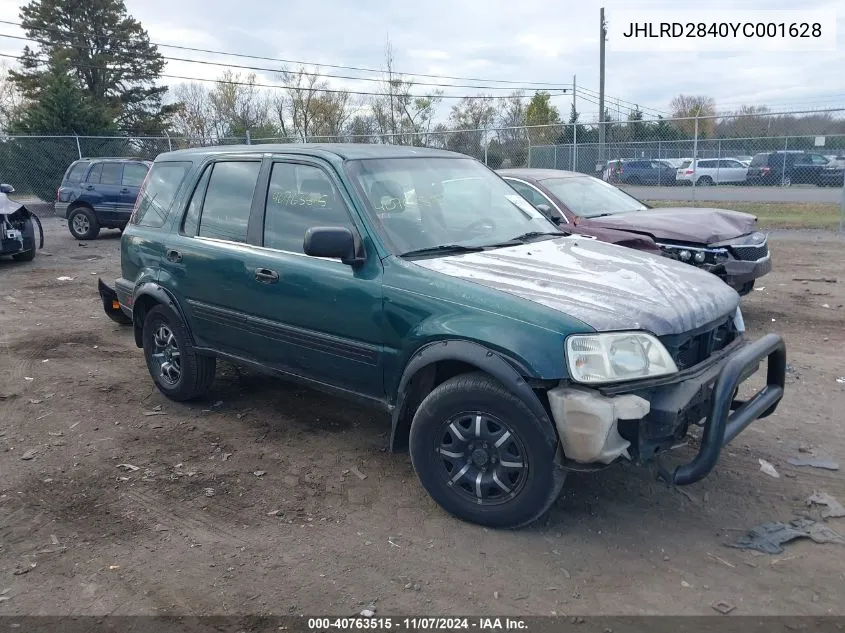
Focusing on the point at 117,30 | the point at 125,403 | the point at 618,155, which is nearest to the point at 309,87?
the point at 117,30

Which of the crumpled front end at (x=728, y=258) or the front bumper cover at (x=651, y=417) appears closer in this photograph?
the front bumper cover at (x=651, y=417)

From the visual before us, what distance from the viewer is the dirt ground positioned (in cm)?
306

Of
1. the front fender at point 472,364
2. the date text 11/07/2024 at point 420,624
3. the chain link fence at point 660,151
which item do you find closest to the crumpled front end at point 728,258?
the front fender at point 472,364

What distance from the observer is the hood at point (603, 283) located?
3.29 m

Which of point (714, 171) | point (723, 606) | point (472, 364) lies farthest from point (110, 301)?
point (714, 171)

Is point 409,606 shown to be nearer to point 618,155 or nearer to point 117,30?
point 618,155

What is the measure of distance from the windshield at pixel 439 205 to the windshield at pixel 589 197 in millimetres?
3119

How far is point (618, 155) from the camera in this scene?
19562 mm

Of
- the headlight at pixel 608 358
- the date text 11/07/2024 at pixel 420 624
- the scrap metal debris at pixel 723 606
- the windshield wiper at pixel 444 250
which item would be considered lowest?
the date text 11/07/2024 at pixel 420 624

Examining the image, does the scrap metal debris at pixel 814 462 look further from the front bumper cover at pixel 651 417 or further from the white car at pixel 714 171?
the white car at pixel 714 171

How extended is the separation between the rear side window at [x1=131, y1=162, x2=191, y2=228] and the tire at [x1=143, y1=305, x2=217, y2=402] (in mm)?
709

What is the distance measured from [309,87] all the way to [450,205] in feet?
114

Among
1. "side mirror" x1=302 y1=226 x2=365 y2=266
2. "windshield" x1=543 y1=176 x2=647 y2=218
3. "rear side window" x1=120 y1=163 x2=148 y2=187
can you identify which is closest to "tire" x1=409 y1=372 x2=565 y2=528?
"side mirror" x1=302 y1=226 x2=365 y2=266

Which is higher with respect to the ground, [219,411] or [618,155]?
[618,155]
